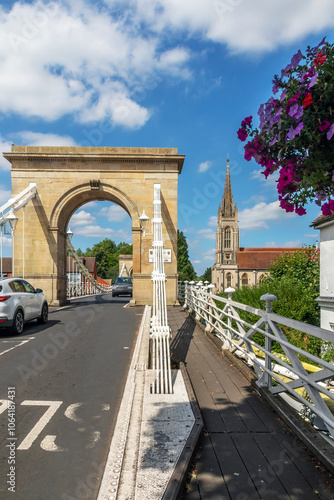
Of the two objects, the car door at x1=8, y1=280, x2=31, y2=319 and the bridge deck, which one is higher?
the car door at x1=8, y1=280, x2=31, y2=319

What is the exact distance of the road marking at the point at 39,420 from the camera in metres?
3.25

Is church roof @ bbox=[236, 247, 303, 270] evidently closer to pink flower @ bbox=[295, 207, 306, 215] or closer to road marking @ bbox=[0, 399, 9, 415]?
road marking @ bbox=[0, 399, 9, 415]

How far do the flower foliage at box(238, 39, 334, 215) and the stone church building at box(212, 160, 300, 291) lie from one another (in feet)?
302

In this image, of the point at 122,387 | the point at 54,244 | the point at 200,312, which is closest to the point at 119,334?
the point at 200,312

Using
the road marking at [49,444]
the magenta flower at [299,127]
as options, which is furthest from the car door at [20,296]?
the magenta flower at [299,127]

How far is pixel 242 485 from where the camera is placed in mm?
2523

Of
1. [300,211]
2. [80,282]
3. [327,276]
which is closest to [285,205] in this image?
[300,211]

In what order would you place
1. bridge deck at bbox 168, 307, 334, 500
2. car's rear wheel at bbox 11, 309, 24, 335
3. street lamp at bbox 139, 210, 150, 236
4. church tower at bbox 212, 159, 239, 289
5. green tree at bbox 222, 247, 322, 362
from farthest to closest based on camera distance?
church tower at bbox 212, 159, 239, 289
street lamp at bbox 139, 210, 150, 236
green tree at bbox 222, 247, 322, 362
car's rear wheel at bbox 11, 309, 24, 335
bridge deck at bbox 168, 307, 334, 500

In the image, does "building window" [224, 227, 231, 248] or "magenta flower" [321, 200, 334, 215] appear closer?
"magenta flower" [321, 200, 334, 215]

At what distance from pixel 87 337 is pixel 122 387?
4157 mm

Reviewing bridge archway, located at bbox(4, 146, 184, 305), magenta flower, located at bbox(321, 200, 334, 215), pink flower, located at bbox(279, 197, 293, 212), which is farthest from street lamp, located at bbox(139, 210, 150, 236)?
magenta flower, located at bbox(321, 200, 334, 215)

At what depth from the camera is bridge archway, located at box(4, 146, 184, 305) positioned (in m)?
17.7

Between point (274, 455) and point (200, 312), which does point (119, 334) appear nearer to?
point (200, 312)

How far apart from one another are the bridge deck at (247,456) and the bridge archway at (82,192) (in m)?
13.3
